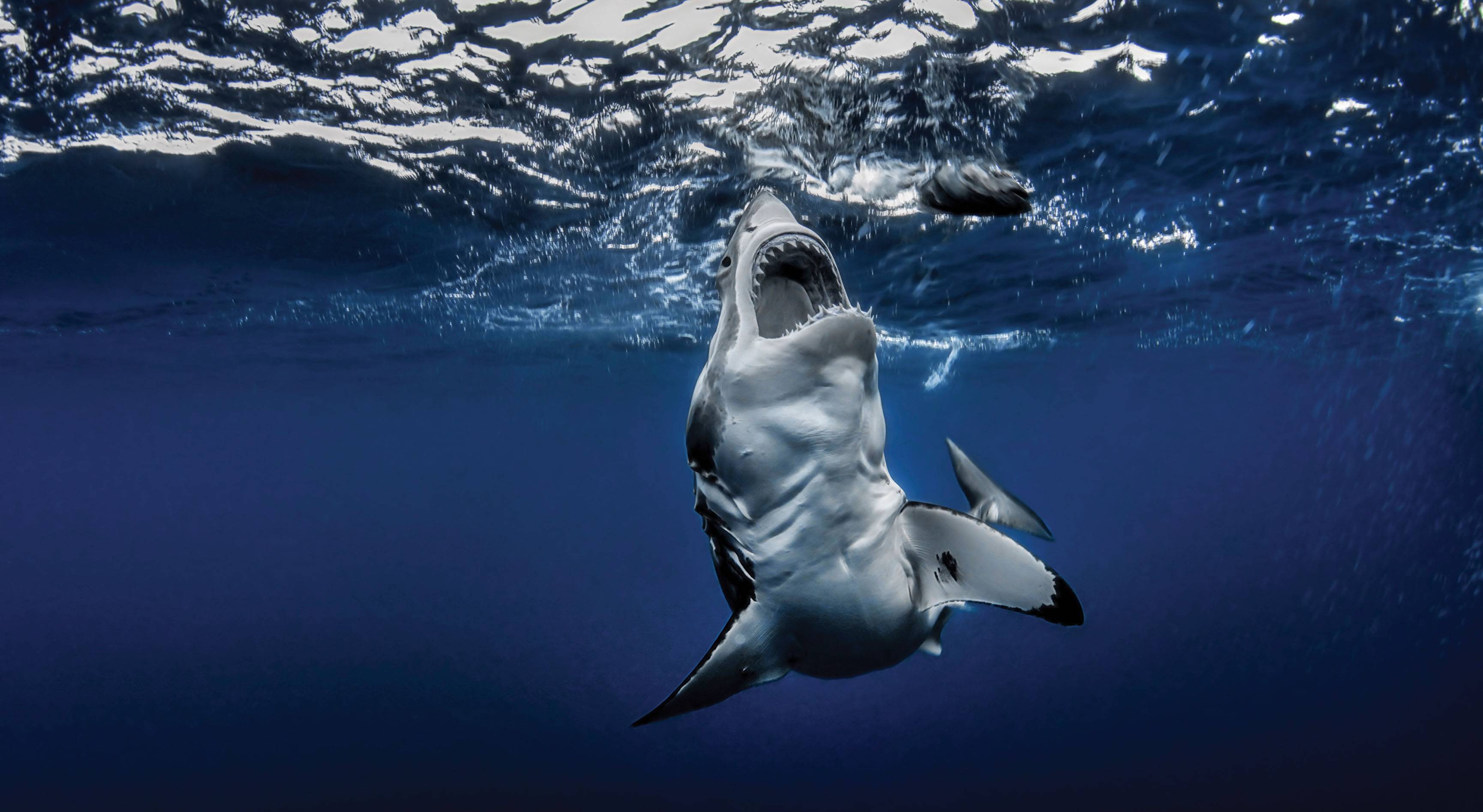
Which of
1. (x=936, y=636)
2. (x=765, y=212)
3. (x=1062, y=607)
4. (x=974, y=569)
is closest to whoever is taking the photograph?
(x=765, y=212)

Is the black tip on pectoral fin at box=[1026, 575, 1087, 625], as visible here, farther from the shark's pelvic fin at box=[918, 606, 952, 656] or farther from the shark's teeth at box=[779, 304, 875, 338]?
the shark's teeth at box=[779, 304, 875, 338]

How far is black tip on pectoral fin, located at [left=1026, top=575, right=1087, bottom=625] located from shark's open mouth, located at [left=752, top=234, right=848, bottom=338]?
1.75 metres

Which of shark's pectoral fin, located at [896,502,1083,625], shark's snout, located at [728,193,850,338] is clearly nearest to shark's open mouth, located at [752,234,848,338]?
shark's snout, located at [728,193,850,338]

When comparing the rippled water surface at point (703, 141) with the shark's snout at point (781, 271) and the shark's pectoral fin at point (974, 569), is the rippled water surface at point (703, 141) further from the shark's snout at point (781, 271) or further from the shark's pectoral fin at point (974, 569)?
the shark's pectoral fin at point (974, 569)

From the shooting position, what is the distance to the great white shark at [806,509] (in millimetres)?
2557

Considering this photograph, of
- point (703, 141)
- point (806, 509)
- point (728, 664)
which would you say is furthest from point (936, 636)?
point (703, 141)

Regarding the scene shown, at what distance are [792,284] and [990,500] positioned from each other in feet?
11.0

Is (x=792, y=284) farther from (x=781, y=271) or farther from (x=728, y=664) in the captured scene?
(x=728, y=664)

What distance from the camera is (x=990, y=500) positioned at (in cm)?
563

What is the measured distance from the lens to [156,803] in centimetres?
1716

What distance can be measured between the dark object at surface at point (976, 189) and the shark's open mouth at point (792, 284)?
6508 millimetres

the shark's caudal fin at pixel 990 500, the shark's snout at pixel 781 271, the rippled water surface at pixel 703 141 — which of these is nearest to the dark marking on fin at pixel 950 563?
the shark's snout at pixel 781 271

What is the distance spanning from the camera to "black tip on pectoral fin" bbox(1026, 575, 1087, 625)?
10.7ft

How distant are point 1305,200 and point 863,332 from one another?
13.9 meters
